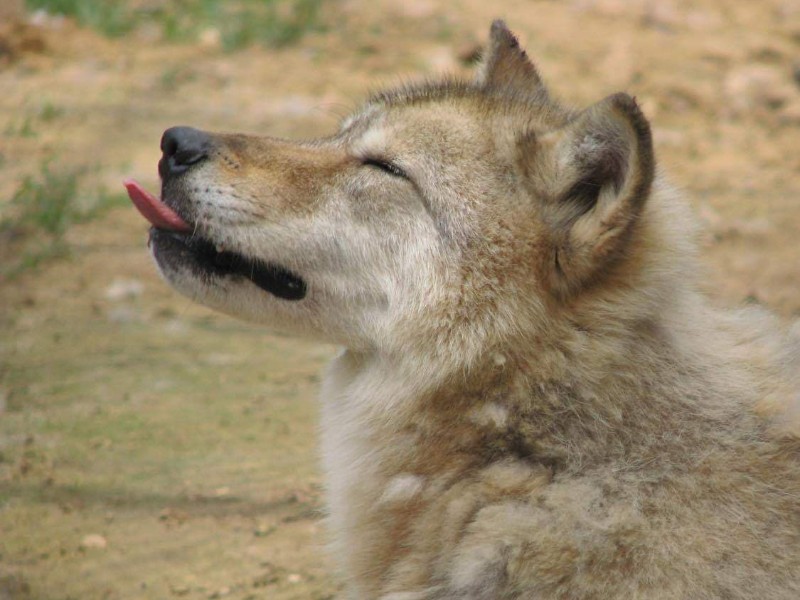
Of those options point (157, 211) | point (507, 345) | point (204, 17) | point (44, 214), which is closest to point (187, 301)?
point (44, 214)

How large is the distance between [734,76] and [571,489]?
766 cm

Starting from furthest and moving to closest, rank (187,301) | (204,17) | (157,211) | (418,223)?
(204,17) < (187,301) < (157,211) < (418,223)

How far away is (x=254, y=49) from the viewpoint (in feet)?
34.5

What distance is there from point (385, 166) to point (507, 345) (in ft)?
2.68

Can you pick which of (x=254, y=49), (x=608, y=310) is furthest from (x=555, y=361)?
(x=254, y=49)

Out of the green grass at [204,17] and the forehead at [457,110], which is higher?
the forehead at [457,110]

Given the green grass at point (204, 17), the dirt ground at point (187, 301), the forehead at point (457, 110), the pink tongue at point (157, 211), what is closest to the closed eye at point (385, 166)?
the forehead at point (457, 110)

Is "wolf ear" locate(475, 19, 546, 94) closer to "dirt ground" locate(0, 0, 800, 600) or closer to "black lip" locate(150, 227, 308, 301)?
"dirt ground" locate(0, 0, 800, 600)

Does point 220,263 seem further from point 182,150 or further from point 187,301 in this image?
point 187,301

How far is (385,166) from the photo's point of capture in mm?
3834

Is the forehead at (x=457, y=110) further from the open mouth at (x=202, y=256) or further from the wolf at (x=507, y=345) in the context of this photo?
the open mouth at (x=202, y=256)

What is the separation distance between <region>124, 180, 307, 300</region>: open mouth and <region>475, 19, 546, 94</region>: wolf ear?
114 cm

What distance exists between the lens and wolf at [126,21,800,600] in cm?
316

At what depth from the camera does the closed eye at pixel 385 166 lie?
3.79 metres
